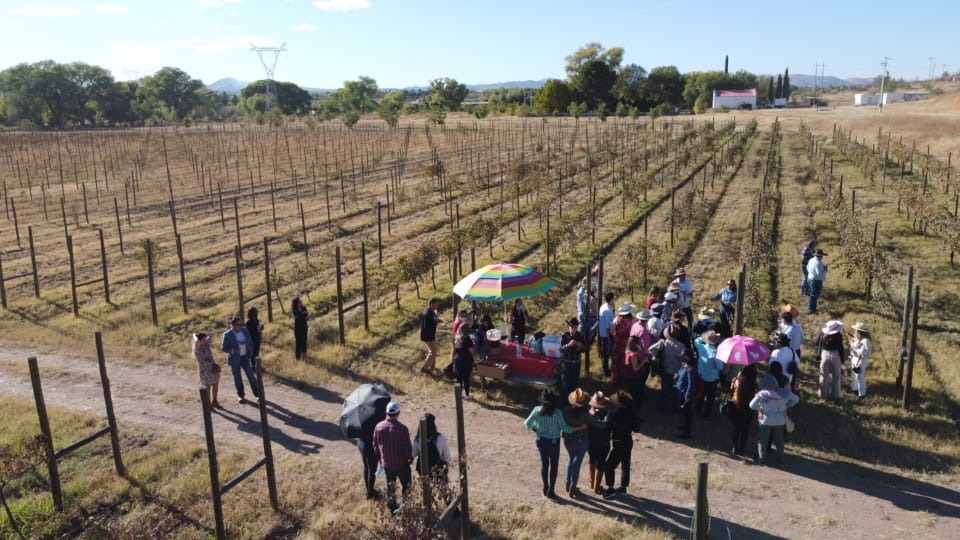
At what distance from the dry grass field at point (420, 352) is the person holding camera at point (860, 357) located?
0.89ft

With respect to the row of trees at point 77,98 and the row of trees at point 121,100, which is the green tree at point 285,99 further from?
the row of trees at point 77,98

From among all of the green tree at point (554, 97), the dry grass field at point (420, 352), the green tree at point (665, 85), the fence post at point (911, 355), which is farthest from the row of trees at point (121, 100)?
the fence post at point (911, 355)

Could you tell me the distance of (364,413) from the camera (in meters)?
7.61

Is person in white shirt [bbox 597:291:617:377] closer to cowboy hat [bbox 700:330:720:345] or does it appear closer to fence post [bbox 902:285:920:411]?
cowboy hat [bbox 700:330:720:345]

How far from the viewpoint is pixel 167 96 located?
106000mm

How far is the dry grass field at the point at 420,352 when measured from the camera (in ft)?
25.9

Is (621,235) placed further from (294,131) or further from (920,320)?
(294,131)

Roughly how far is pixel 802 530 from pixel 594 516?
2199mm

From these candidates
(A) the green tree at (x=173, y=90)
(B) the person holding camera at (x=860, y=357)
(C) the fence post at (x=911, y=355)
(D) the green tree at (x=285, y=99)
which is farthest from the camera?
(D) the green tree at (x=285, y=99)

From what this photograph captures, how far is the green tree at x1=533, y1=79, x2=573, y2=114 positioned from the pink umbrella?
258 ft

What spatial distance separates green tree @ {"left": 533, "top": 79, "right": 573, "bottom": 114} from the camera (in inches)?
3364

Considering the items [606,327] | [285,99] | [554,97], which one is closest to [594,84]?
[554,97]

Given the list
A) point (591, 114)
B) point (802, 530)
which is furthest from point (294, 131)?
point (802, 530)

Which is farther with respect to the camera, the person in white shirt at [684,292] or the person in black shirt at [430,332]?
the person in white shirt at [684,292]
